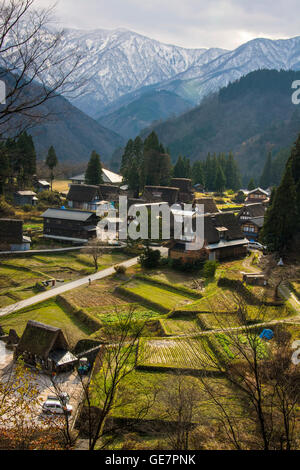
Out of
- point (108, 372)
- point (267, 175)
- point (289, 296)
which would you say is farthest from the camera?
point (267, 175)

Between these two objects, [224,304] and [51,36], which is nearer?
[51,36]

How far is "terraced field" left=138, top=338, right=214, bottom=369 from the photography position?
18.0 meters

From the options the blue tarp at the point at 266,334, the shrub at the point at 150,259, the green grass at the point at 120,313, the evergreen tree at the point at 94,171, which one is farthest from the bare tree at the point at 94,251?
the evergreen tree at the point at 94,171

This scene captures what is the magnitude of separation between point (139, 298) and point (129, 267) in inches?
318

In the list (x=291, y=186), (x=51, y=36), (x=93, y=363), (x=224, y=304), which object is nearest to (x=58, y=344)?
(x=93, y=363)

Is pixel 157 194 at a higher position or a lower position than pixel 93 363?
higher

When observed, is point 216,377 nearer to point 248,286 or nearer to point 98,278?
point 248,286

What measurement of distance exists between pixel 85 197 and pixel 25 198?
9363 mm

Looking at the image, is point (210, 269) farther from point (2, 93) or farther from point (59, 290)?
point (2, 93)

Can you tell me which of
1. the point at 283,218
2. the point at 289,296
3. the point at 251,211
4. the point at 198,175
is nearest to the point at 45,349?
the point at 289,296

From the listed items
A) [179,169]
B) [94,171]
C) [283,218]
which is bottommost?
[283,218]

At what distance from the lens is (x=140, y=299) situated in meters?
28.2

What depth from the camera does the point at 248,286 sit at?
27.1 metres

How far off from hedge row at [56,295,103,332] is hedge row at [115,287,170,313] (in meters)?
4.31
